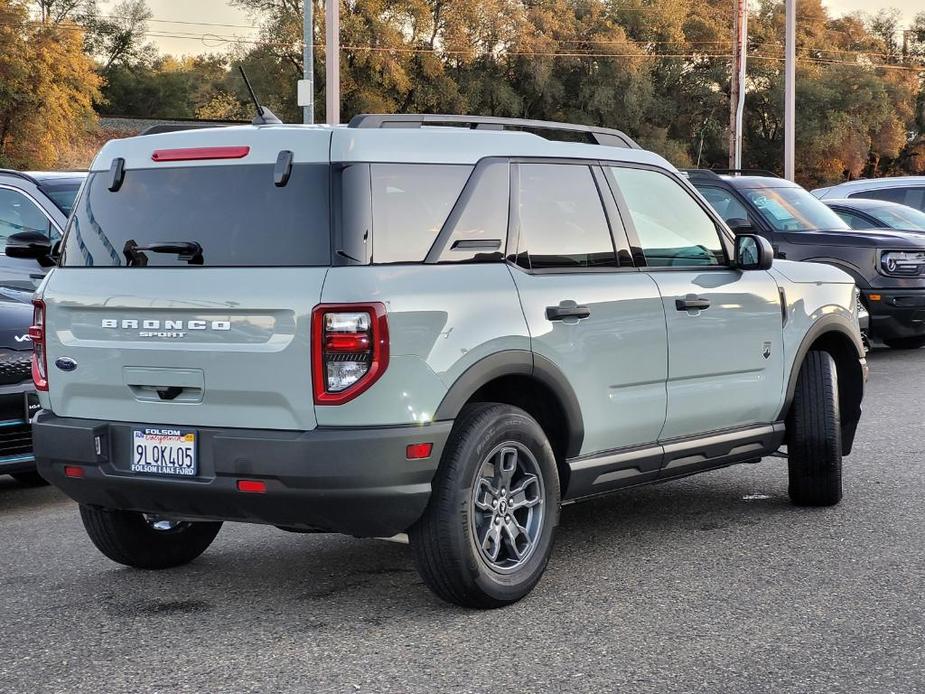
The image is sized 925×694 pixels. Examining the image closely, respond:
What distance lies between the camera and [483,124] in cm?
576

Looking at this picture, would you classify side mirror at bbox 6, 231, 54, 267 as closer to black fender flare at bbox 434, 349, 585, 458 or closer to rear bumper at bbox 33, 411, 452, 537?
rear bumper at bbox 33, 411, 452, 537

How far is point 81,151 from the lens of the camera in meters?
54.2

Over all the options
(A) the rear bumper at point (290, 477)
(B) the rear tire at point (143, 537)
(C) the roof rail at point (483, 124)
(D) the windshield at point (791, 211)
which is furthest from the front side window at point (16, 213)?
(D) the windshield at point (791, 211)

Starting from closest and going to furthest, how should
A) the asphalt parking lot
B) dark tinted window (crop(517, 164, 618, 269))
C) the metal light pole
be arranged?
the asphalt parking lot, dark tinted window (crop(517, 164, 618, 269)), the metal light pole

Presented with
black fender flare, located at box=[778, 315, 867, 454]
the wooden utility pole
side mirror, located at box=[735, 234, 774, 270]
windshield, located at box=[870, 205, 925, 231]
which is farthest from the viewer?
the wooden utility pole

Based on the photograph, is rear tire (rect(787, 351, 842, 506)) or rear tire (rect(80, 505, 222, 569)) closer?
rear tire (rect(80, 505, 222, 569))

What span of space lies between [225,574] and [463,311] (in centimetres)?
178

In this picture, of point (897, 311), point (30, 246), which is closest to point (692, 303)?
point (30, 246)

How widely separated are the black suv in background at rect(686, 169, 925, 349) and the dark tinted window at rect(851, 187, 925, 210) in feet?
12.5

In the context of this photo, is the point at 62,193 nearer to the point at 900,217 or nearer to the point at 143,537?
the point at 143,537

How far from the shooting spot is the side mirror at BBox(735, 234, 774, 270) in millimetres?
6645

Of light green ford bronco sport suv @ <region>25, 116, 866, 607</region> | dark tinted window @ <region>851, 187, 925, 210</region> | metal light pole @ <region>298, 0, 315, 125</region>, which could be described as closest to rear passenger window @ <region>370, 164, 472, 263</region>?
light green ford bronco sport suv @ <region>25, 116, 866, 607</region>

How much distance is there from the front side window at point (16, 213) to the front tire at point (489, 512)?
620cm

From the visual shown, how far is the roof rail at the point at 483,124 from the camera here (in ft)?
17.2
